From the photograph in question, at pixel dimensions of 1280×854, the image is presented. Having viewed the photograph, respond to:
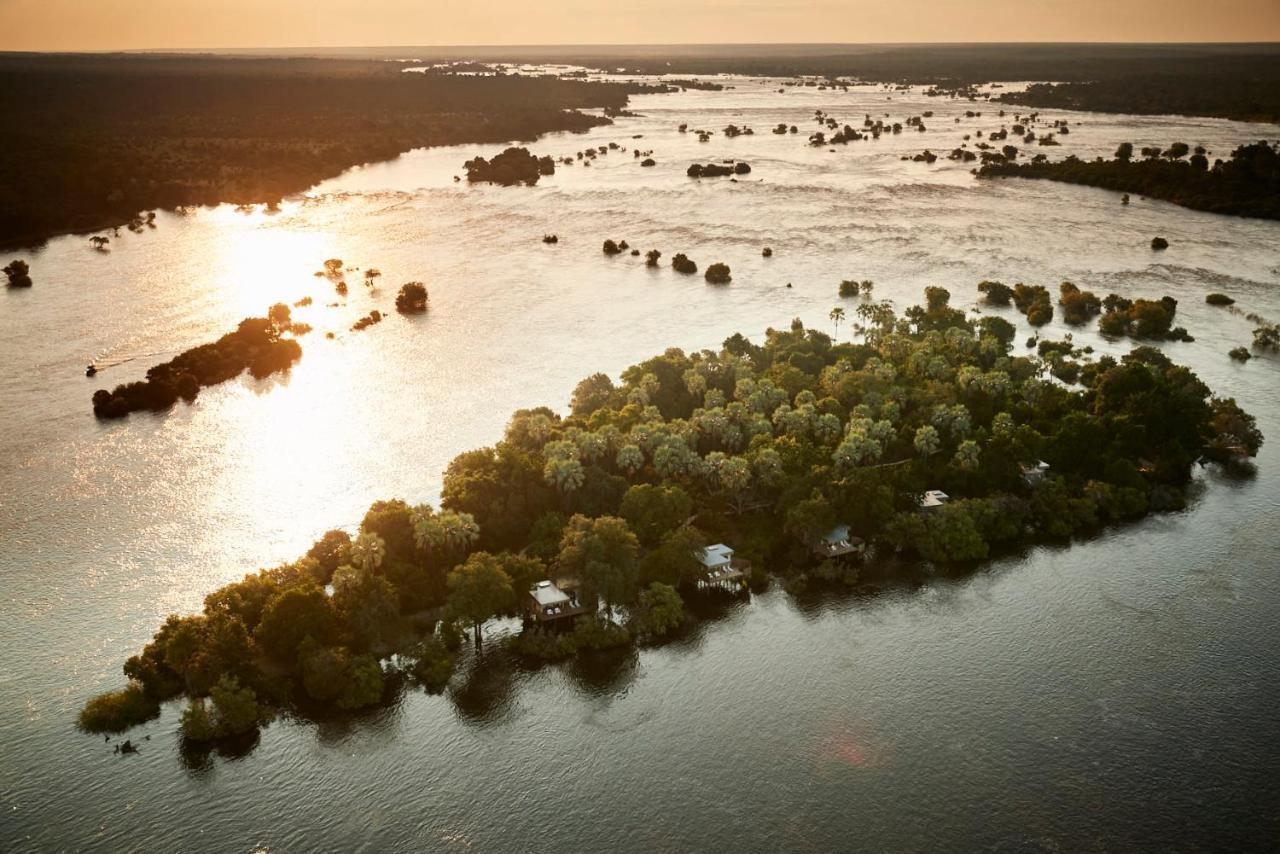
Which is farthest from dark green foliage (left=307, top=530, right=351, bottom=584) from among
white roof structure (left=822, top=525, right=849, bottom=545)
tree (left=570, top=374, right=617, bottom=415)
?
white roof structure (left=822, top=525, right=849, bottom=545)

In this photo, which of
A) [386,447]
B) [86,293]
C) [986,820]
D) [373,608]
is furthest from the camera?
[86,293]

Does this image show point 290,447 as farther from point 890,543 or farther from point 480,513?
point 890,543

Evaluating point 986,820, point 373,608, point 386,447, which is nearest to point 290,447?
point 386,447

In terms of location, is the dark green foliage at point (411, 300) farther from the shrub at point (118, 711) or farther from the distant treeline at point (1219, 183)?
the distant treeline at point (1219, 183)

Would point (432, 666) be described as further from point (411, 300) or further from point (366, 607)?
point (411, 300)

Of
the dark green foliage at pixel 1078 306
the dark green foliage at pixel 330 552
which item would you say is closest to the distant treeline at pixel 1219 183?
the dark green foliage at pixel 1078 306

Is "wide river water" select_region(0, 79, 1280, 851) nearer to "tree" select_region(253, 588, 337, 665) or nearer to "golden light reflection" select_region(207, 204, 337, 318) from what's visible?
"tree" select_region(253, 588, 337, 665)
